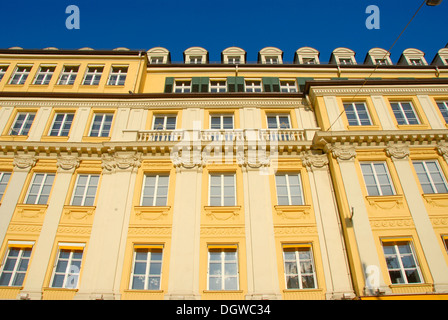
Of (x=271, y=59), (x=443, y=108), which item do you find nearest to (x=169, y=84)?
(x=271, y=59)

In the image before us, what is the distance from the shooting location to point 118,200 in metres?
13.0

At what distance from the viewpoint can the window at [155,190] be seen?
43.7ft

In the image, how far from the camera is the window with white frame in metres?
17.9

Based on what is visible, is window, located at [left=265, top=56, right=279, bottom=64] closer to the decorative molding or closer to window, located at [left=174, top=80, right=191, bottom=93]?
window, located at [left=174, top=80, right=191, bottom=93]

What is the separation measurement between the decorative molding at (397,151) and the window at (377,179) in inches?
20.7

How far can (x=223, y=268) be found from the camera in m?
11.8

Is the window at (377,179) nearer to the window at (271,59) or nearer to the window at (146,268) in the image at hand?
the window at (146,268)

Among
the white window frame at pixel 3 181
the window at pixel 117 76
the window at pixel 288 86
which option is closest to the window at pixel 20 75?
the window at pixel 117 76

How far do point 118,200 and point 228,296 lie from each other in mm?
5964

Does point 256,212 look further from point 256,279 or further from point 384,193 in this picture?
point 384,193

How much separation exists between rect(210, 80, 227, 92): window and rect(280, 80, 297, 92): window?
11.8 ft

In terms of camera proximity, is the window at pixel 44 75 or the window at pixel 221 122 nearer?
the window at pixel 221 122
